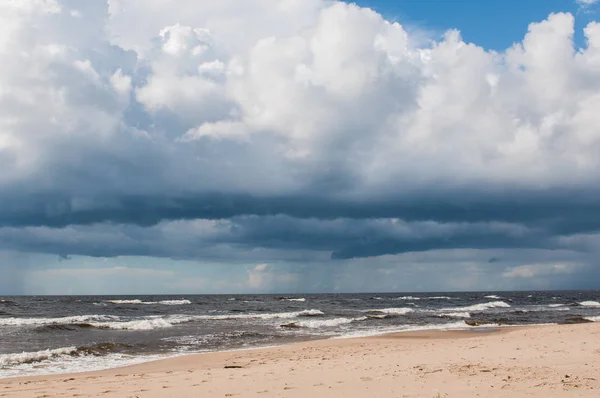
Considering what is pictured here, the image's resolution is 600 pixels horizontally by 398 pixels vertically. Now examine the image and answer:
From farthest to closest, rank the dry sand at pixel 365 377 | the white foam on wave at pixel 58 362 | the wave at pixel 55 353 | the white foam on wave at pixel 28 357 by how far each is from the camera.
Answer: the wave at pixel 55 353, the white foam on wave at pixel 28 357, the white foam on wave at pixel 58 362, the dry sand at pixel 365 377

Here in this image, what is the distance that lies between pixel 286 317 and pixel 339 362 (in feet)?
102

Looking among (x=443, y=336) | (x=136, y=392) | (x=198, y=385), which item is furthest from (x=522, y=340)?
(x=136, y=392)

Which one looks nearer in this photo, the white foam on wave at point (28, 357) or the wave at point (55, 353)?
the white foam on wave at point (28, 357)

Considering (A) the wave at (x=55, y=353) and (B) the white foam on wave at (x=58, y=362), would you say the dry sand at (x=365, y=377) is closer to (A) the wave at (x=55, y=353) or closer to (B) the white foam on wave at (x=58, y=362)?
(B) the white foam on wave at (x=58, y=362)

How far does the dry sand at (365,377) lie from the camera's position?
33.8ft

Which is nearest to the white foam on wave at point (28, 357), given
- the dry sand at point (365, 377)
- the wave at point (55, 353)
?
the wave at point (55, 353)

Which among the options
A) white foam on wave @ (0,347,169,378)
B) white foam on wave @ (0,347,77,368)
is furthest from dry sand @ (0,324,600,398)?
white foam on wave @ (0,347,77,368)

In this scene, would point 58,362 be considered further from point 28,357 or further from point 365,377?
point 365,377

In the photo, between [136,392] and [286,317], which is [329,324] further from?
[136,392]

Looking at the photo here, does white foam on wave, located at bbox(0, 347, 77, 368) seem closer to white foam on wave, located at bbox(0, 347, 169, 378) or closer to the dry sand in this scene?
white foam on wave, located at bbox(0, 347, 169, 378)

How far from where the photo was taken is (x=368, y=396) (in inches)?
388

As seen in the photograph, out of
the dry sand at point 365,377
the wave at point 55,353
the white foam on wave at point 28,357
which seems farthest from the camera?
the wave at point 55,353

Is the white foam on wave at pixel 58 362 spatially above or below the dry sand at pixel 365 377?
below

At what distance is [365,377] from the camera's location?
12078mm
